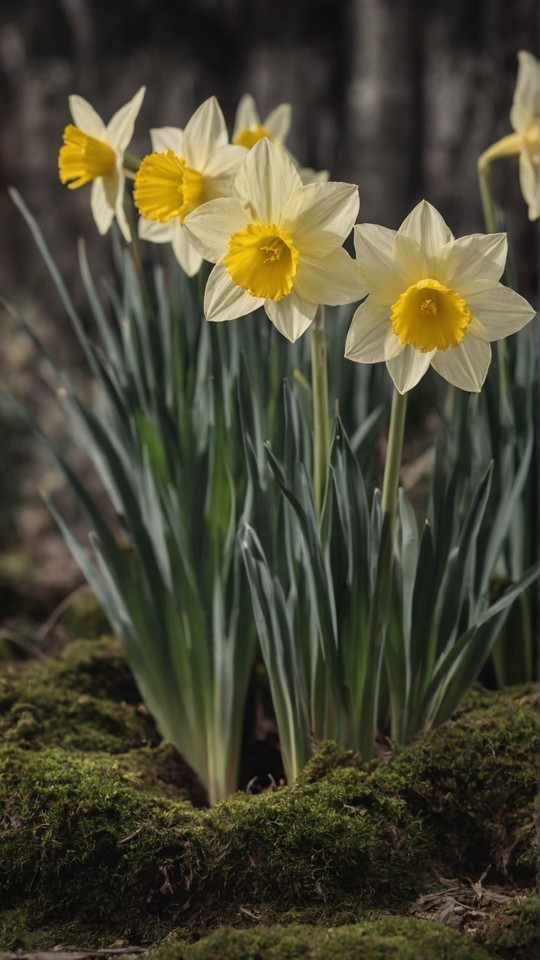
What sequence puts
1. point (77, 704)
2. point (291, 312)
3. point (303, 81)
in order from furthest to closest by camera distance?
point (303, 81) → point (77, 704) → point (291, 312)

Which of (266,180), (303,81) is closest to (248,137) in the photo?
(266,180)

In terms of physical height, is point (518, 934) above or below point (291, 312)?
below

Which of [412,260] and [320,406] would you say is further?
[320,406]

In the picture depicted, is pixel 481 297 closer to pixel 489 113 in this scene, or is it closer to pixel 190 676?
pixel 190 676

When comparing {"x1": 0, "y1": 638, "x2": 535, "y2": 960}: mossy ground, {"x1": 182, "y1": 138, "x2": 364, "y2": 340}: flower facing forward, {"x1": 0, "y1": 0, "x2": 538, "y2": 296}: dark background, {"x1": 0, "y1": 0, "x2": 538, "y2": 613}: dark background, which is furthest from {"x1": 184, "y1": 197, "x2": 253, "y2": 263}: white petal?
→ {"x1": 0, "y1": 0, "x2": 538, "y2": 296}: dark background

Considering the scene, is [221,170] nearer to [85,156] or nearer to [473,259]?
[85,156]

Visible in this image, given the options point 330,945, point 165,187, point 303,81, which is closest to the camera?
point 330,945
